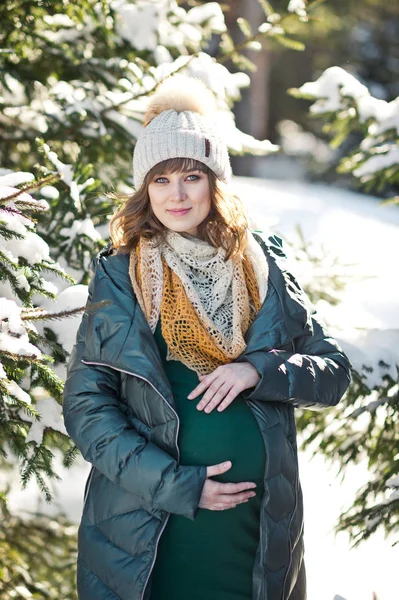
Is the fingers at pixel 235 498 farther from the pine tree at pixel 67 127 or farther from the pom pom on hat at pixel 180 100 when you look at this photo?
the pom pom on hat at pixel 180 100

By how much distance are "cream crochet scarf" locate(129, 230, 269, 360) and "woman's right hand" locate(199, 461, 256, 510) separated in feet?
1.28

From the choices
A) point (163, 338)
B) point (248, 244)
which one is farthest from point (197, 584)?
point (248, 244)

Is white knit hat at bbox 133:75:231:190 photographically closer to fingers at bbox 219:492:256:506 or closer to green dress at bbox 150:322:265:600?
green dress at bbox 150:322:265:600

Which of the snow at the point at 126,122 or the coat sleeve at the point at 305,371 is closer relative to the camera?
the coat sleeve at the point at 305,371

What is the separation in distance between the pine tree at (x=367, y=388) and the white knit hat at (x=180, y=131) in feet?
4.92

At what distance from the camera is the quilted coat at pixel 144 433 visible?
89.4 inches

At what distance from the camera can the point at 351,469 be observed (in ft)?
17.4

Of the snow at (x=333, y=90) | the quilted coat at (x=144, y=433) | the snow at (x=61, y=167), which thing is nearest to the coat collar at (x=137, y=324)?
the quilted coat at (x=144, y=433)

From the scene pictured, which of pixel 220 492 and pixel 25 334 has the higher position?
pixel 25 334

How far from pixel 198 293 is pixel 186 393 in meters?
0.35

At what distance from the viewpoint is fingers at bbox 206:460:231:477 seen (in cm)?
229

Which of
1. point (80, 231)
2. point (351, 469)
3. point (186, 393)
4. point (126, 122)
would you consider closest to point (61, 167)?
point (80, 231)

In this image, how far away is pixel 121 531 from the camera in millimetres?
2350

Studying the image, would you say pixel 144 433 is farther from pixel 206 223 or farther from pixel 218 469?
pixel 206 223
